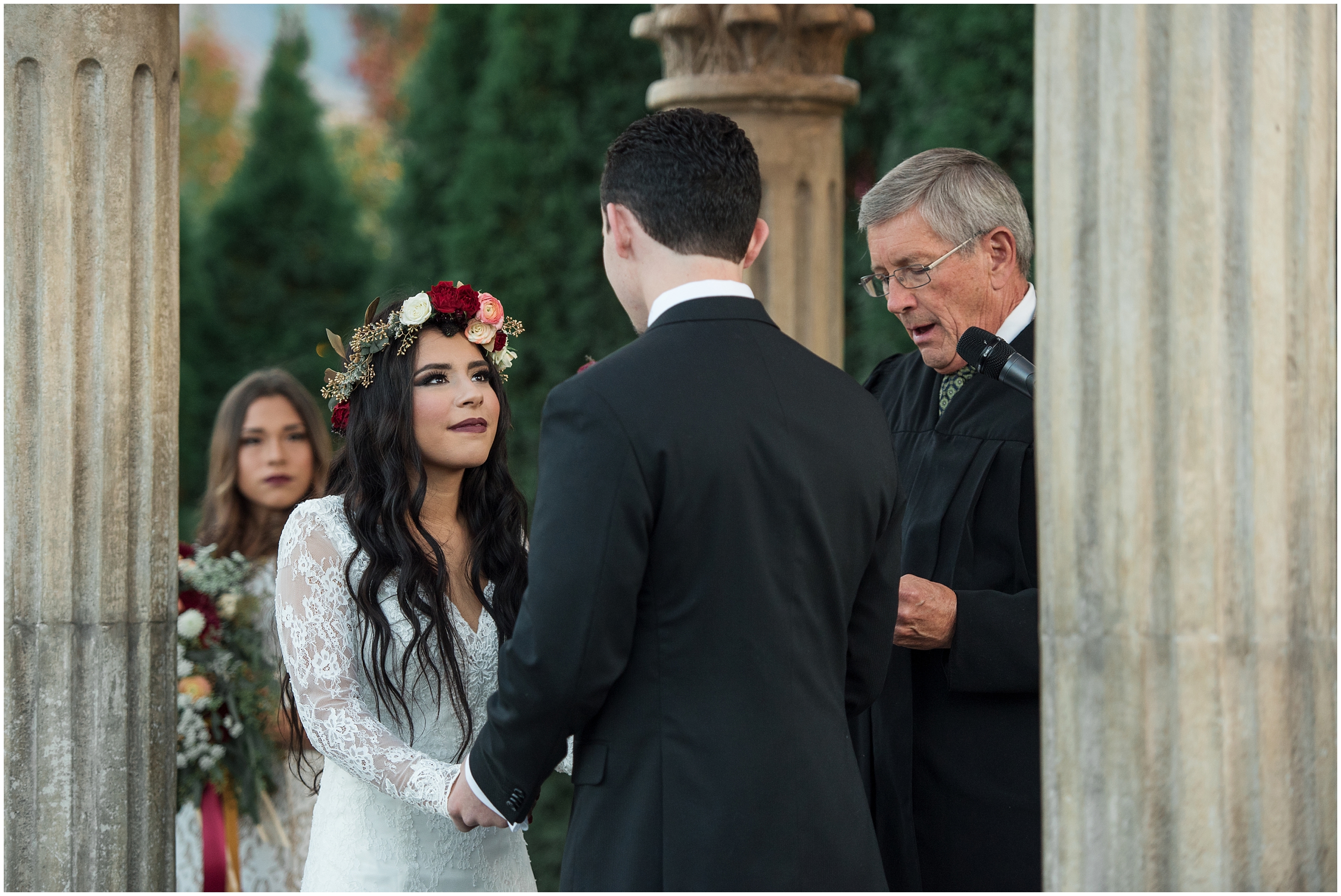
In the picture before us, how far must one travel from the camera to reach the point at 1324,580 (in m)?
1.79

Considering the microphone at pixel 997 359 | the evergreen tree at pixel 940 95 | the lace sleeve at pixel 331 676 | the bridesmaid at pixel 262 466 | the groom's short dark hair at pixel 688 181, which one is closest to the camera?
the groom's short dark hair at pixel 688 181

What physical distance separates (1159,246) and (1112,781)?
0.71 m

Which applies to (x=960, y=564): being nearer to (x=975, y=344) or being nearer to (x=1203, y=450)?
(x=975, y=344)

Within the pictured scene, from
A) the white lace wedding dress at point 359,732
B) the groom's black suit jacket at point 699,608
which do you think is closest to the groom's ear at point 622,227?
the groom's black suit jacket at point 699,608

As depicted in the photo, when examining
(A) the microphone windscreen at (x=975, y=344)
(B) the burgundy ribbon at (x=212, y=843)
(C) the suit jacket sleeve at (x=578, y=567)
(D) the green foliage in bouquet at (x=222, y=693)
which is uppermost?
(A) the microphone windscreen at (x=975, y=344)

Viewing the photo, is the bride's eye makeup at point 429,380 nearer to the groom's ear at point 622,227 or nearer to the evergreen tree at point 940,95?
the groom's ear at point 622,227

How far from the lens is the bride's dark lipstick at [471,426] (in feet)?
9.65

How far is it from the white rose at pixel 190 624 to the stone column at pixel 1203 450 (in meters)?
3.38

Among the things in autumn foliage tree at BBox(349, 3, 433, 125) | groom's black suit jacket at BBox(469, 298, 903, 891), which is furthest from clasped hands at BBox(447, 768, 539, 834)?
autumn foliage tree at BBox(349, 3, 433, 125)

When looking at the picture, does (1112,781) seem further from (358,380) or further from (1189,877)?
(358,380)

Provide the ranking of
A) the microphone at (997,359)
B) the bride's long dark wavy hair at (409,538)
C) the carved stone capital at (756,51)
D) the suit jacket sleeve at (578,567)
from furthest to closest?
1. the carved stone capital at (756,51)
2. the bride's long dark wavy hair at (409,538)
3. the microphone at (997,359)
4. the suit jacket sleeve at (578,567)

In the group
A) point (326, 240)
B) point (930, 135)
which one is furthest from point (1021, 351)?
point (326, 240)

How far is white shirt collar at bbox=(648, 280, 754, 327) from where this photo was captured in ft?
6.85

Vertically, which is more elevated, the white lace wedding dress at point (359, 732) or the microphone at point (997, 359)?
the microphone at point (997, 359)
